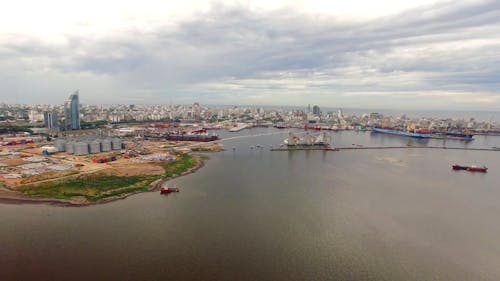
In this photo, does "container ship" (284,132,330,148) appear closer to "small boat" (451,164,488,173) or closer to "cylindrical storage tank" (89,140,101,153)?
"small boat" (451,164,488,173)

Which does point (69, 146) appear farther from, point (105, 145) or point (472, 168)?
point (472, 168)

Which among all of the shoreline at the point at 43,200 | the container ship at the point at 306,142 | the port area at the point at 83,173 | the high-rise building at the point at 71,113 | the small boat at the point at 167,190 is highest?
the high-rise building at the point at 71,113

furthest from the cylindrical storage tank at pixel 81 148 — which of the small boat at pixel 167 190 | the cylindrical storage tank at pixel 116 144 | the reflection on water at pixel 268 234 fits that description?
the small boat at pixel 167 190

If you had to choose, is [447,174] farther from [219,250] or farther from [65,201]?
[65,201]

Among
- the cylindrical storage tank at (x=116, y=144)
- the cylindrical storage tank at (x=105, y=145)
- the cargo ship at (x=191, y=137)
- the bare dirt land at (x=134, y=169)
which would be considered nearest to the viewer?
the bare dirt land at (x=134, y=169)

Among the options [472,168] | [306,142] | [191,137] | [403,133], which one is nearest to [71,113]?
[191,137]

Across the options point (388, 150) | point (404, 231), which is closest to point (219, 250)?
point (404, 231)

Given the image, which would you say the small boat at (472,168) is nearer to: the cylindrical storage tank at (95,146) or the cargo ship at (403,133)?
the cargo ship at (403,133)
